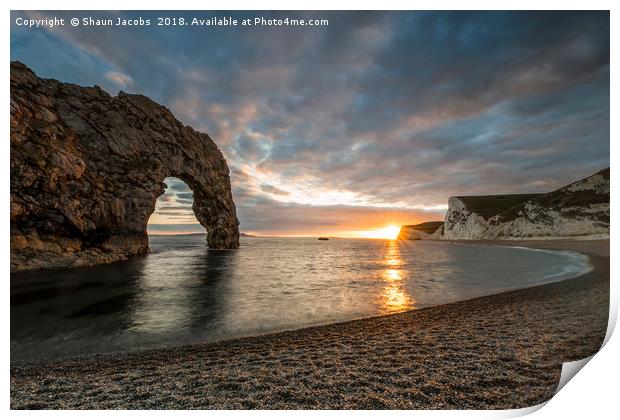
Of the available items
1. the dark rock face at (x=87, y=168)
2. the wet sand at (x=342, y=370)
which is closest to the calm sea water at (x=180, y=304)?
the wet sand at (x=342, y=370)

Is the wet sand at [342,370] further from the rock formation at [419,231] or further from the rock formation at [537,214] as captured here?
the rock formation at [419,231]

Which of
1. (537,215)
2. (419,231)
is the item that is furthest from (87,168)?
(419,231)

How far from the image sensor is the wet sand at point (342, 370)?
443 centimetres

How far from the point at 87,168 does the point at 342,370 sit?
36100 mm

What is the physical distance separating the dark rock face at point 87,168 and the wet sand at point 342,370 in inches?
904

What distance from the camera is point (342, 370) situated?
532 centimetres

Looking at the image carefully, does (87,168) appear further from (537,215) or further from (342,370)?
(537,215)

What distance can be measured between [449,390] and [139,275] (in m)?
23.9

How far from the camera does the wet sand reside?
4.43m

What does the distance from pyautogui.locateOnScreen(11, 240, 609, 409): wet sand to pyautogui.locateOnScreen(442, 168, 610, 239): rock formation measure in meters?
22.1

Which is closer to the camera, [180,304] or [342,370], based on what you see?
[342,370]

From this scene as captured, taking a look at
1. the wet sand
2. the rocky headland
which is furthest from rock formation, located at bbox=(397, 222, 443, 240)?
the wet sand
